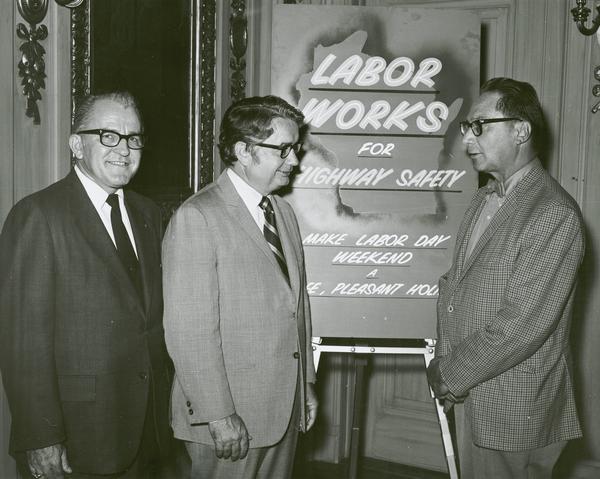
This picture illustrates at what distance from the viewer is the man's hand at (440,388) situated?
2.15 meters

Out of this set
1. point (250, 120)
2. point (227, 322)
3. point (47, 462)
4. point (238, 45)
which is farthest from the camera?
point (238, 45)

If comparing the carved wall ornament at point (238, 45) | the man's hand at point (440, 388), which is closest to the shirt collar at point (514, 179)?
the man's hand at point (440, 388)

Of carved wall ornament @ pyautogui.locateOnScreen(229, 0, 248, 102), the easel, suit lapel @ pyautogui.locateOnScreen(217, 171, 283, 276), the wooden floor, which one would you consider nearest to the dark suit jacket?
suit lapel @ pyautogui.locateOnScreen(217, 171, 283, 276)

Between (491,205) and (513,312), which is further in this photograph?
(491,205)

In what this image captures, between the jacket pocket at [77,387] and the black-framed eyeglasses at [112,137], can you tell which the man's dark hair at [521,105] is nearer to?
the black-framed eyeglasses at [112,137]

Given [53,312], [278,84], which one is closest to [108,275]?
→ [53,312]

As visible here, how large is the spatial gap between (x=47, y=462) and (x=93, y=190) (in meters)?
0.77

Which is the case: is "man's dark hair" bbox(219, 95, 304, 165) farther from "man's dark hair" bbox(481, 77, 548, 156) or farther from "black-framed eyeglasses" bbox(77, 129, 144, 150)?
"man's dark hair" bbox(481, 77, 548, 156)

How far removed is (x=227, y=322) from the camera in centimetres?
199

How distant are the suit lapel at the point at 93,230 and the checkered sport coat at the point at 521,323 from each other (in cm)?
106

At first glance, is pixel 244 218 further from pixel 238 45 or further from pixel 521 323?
pixel 238 45

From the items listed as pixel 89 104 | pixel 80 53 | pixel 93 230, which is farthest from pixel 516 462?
pixel 80 53

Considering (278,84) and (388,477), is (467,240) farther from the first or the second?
(388,477)

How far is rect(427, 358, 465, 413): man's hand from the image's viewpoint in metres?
2.15
